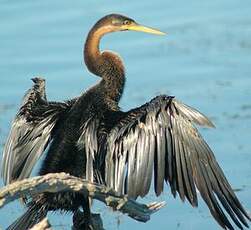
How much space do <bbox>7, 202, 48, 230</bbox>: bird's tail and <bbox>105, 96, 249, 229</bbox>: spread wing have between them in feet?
1.47

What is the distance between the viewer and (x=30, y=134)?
274 inches

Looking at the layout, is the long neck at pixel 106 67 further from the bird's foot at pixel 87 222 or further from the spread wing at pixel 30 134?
the bird's foot at pixel 87 222

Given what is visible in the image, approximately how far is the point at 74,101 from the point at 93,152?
76cm

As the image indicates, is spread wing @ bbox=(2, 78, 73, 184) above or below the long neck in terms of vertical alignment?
below

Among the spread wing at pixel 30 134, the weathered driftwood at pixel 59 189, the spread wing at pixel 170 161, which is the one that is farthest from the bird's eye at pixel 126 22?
the weathered driftwood at pixel 59 189

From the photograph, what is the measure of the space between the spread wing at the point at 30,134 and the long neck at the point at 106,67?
32cm

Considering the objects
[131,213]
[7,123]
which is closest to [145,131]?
[131,213]

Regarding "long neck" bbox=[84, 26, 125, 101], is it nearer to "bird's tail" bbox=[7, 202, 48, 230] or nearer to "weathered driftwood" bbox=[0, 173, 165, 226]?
"bird's tail" bbox=[7, 202, 48, 230]

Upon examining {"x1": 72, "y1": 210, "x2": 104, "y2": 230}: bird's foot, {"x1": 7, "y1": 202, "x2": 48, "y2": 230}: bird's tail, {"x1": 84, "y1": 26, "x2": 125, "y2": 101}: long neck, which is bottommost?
{"x1": 72, "y1": 210, "x2": 104, "y2": 230}: bird's foot

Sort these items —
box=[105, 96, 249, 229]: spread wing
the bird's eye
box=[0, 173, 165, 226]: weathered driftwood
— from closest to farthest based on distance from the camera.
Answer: box=[0, 173, 165, 226]: weathered driftwood
box=[105, 96, 249, 229]: spread wing
the bird's eye

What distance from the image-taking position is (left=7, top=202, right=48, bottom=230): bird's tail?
632 cm

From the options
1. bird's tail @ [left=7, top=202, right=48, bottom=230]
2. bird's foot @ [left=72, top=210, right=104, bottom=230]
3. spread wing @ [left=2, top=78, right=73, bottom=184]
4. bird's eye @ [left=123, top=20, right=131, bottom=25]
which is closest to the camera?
bird's tail @ [left=7, top=202, right=48, bottom=230]

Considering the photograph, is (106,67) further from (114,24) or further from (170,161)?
(170,161)

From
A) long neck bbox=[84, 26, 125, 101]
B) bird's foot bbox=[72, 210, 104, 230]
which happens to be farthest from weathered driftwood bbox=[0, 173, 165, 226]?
long neck bbox=[84, 26, 125, 101]
